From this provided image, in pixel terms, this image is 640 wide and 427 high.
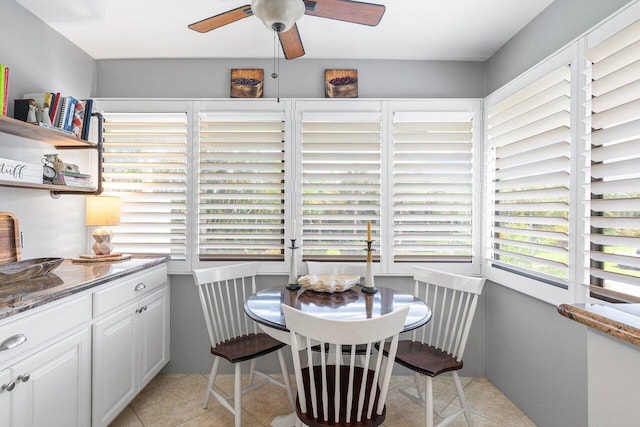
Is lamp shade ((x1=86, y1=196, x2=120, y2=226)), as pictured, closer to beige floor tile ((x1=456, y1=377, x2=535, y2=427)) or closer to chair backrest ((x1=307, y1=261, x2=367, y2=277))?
chair backrest ((x1=307, y1=261, x2=367, y2=277))

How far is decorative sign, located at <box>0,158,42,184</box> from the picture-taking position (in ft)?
5.68

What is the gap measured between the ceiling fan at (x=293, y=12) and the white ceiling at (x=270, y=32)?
0.59m

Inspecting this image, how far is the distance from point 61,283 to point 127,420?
3.75ft

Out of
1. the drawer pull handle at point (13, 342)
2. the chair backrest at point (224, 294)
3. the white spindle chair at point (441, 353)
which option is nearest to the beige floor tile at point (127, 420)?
the chair backrest at point (224, 294)

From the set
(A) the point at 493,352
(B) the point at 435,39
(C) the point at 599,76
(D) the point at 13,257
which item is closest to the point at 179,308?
(D) the point at 13,257

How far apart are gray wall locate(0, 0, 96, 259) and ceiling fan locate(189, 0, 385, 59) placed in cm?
136

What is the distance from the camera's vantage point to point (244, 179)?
8.93ft

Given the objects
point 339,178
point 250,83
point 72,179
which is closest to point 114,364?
point 72,179

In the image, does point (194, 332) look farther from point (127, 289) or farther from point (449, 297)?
point (449, 297)

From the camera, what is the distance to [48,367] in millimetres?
1514

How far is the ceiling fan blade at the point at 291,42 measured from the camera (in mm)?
1679

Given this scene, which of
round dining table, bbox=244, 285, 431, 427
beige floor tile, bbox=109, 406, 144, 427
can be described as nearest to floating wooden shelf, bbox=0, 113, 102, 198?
round dining table, bbox=244, 285, 431, 427

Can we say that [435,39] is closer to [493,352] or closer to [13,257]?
[493,352]

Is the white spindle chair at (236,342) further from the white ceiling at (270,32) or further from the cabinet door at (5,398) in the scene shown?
the white ceiling at (270,32)
